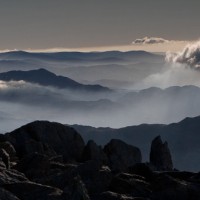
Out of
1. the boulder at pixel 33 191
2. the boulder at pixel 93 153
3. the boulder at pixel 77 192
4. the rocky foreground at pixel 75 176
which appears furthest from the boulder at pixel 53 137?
the boulder at pixel 77 192

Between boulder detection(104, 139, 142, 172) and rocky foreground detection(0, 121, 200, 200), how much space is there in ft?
0.57

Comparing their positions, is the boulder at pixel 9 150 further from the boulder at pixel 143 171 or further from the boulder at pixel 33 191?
the boulder at pixel 33 191

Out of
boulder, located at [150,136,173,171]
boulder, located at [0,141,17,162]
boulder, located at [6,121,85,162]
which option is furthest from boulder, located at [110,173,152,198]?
boulder, located at [150,136,173,171]

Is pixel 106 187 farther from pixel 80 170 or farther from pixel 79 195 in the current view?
pixel 79 195

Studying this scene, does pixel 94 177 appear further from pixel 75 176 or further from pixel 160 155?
pixel 160 155

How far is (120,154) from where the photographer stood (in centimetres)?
8900

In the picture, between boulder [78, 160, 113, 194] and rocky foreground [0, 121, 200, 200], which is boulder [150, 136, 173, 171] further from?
boulder [78, 160, 113, 194]

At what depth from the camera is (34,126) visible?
8762 cm

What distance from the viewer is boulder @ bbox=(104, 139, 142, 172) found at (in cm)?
8656

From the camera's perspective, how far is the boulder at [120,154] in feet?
284

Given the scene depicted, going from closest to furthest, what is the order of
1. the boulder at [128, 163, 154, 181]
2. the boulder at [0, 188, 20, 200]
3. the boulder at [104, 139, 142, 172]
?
the boulder at [0, 188, 20, 200] → the boulder at [128, 163, 154, 181] → the boulder at [104, 139, 142, 172]

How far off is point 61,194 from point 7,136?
40.2m

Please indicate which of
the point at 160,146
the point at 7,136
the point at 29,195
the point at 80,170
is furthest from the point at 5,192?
the point at 160,146

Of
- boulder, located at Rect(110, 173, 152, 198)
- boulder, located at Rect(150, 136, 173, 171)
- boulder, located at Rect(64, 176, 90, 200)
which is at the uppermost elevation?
boulder, located at Rect(64, 176, 90, 200)
